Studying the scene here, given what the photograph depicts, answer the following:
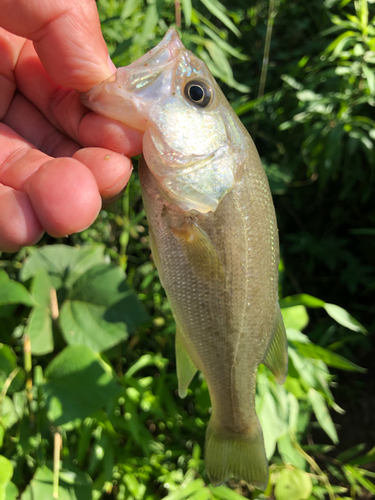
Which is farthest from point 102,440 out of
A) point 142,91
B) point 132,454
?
point 142,91

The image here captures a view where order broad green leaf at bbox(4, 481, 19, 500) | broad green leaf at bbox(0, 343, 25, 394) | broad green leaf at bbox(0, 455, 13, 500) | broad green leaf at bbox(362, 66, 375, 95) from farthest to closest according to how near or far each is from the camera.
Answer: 1. broad green leaf at bbox(362, 66, 375, 95)
2. broad green leaf at bbox(0, 343, 25, 394)
3. broad green leaf at bbox(4, 481, 19, 500)
4. broad green leaf at bbox(0, 455, 13, 500)

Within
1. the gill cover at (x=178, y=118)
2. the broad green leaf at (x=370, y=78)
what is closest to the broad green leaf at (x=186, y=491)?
the gill cover at (x=178, y=118)

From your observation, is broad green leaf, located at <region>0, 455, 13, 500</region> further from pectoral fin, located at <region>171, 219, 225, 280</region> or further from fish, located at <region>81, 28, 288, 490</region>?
pectoral fin, located at <region>171, 219, 225, 280</region>

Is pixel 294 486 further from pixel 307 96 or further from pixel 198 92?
pixel 307 96

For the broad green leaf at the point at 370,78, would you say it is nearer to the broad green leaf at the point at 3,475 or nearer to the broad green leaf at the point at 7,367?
the broad green leaf at the point at 7,367

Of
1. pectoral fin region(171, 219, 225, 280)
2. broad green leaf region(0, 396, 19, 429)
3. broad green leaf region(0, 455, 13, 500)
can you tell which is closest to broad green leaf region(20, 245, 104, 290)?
broad green leaf region(0, 396, 19, 429)

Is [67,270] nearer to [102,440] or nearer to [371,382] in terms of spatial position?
[102,440]

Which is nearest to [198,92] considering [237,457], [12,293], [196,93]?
[196,93]

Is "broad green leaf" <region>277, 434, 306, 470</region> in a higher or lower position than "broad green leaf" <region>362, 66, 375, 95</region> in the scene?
lower
